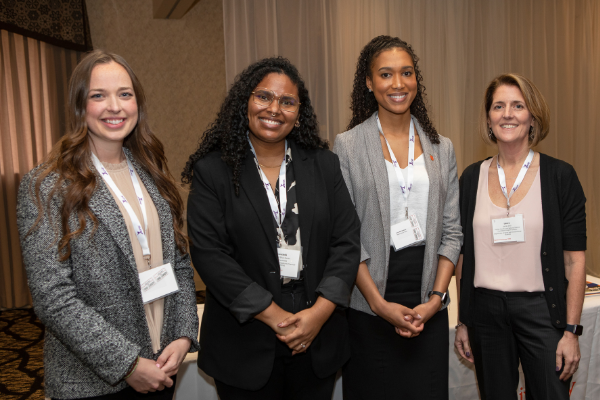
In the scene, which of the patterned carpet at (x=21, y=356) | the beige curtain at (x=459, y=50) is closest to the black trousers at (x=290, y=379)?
the patterned carpet at (x=21, y=356)


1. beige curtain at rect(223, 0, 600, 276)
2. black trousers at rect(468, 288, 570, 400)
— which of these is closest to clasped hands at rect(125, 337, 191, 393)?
black trousers at rect(468, 288, 570, 400)

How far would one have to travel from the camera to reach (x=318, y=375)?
66.5 inches

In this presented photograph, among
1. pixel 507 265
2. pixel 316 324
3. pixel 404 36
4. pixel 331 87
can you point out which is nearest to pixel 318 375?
pixel 316 324

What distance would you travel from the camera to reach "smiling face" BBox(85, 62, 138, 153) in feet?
4.99

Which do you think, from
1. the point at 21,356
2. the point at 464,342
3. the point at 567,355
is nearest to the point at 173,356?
the point at 464,342

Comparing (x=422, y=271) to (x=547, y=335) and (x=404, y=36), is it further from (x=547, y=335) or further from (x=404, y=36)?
(x=404, y=36)

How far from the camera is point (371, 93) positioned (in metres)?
2.22

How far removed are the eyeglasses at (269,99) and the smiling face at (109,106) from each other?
43 centimetres

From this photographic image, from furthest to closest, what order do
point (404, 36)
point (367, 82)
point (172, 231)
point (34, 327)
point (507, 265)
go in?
point (404, 36) < point (34, 327) < point (367, 82) < point (507, 265) < point (172, 231)

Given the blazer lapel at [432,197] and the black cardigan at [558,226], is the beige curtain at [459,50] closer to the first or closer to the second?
the blazer lapel at [432,197]

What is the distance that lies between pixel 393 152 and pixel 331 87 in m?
3.36

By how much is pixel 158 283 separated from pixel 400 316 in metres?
0.93

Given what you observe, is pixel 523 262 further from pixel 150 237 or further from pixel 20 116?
pixel 20 116

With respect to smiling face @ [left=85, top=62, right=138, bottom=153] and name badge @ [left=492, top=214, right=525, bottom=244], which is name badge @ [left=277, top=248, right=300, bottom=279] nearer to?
smiling face @ [left=85, top=62, right=138, bottom=153]
